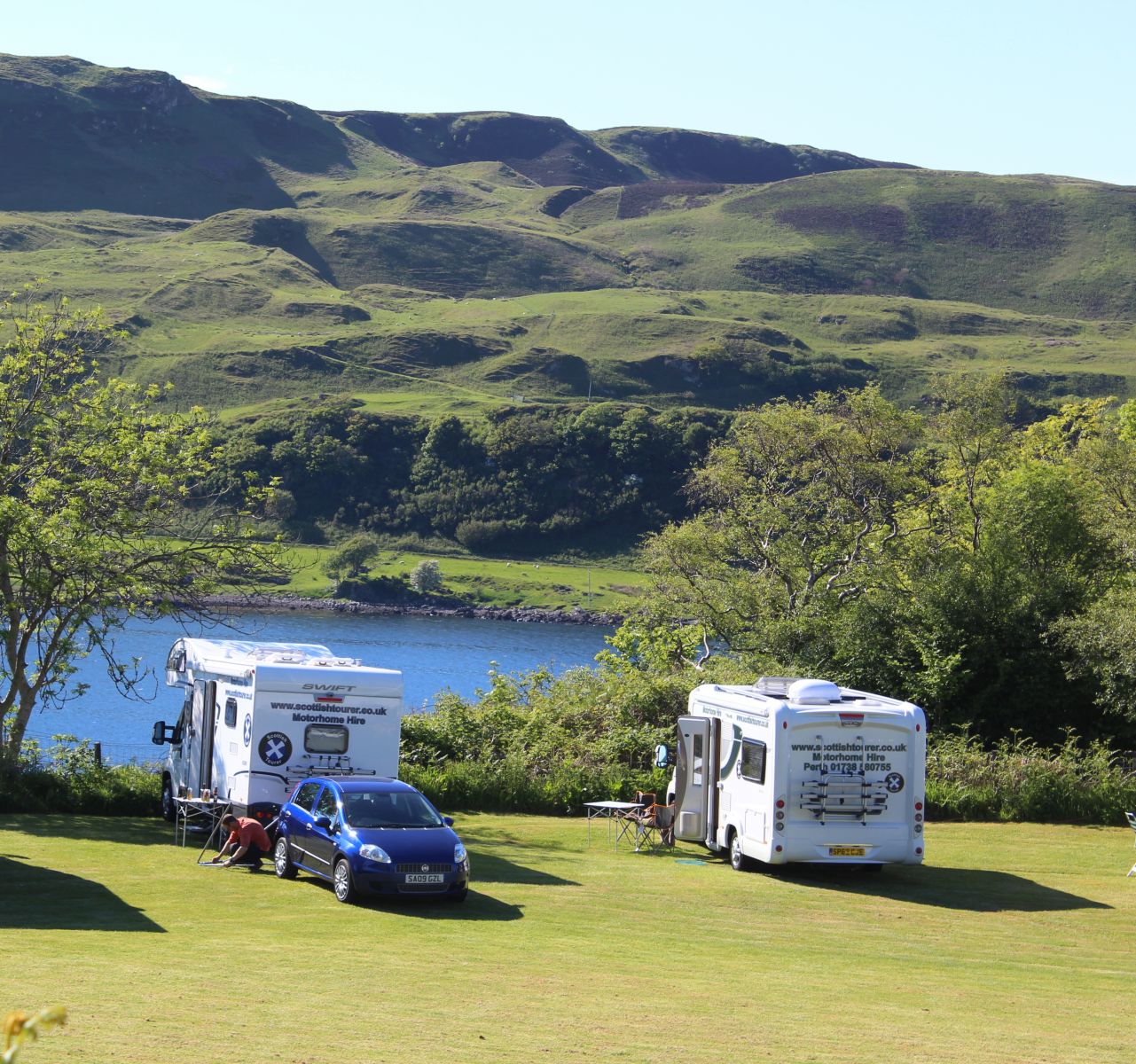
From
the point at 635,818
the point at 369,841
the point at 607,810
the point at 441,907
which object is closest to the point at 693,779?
the point at 635,818

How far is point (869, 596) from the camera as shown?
33531 millimetres

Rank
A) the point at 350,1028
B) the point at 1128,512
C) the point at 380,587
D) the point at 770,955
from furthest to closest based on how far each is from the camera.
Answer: the point at 380,587, the point at 1128,512, the point at 770,955, the point at 350,1028

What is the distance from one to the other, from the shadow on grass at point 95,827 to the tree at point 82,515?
3.15 meters

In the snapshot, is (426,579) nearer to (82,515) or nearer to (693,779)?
(82,515)

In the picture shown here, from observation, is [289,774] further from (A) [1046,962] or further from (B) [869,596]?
(B) [869,596]

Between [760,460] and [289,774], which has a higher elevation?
[760,460]

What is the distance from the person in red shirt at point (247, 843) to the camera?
1833 centimetres

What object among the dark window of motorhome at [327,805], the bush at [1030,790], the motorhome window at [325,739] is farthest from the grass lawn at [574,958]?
the bush at [1030,790]

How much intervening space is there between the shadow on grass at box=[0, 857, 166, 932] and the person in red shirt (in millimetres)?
2240

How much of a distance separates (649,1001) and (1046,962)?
5.19 metres

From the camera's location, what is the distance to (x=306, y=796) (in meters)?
17.7

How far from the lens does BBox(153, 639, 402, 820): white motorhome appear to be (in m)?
19.2

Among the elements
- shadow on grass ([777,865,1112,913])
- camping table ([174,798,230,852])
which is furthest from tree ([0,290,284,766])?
shadow on grass ([777,865,1112,913])

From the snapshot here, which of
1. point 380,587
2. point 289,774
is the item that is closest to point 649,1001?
point 289,774
